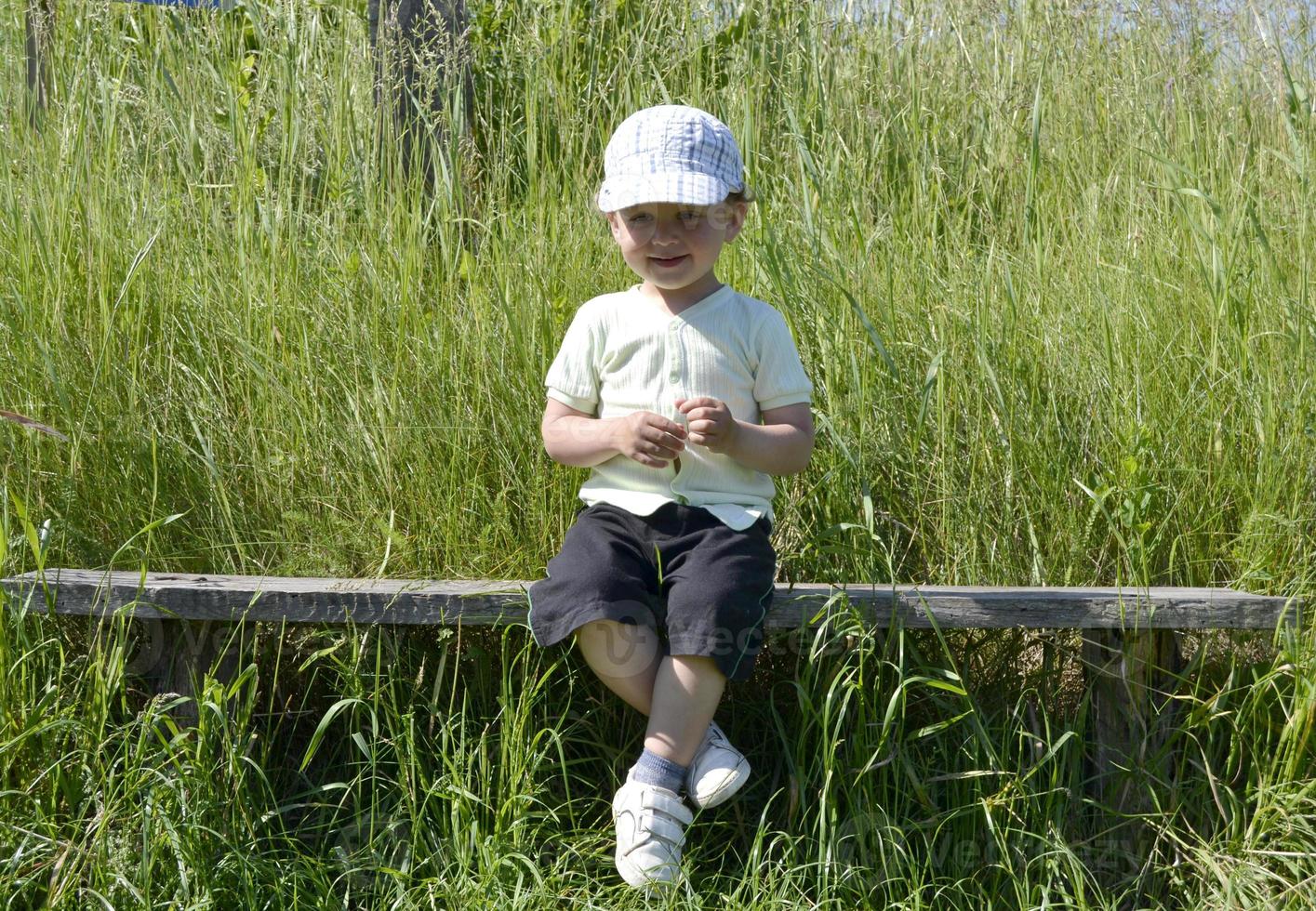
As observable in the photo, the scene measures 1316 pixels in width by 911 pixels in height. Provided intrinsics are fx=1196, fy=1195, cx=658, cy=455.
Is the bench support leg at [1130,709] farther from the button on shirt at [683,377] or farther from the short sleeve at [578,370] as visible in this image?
the short sleeve at [578,370]

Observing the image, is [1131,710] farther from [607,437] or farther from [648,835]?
[607,437]

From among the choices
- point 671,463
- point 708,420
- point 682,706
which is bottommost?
point 682,706

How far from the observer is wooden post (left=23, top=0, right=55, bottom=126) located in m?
2.91

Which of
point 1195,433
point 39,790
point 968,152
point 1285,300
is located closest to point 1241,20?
point 968,152

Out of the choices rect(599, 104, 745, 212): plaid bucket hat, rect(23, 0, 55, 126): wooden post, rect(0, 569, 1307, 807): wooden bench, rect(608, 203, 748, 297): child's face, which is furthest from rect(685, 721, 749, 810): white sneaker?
rect(23, 0, 55, 126): wooden post

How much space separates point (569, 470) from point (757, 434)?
1.77 ft

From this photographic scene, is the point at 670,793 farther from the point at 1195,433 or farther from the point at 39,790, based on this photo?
the point at 1195,433

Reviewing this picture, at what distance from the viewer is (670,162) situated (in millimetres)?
2041

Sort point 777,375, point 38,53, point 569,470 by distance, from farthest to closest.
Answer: point 38,53
point 569,470
point 777,375

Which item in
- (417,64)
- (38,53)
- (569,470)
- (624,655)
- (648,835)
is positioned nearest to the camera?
(648,835)

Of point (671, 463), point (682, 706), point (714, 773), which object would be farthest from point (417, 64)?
point (714, 773)

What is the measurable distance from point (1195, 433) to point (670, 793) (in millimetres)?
1377

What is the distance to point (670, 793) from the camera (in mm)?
1931

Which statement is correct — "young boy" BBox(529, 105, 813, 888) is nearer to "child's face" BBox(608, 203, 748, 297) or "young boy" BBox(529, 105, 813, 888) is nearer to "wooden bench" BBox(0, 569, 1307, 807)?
"child's face" BBox(608, 203, 748, 297)
